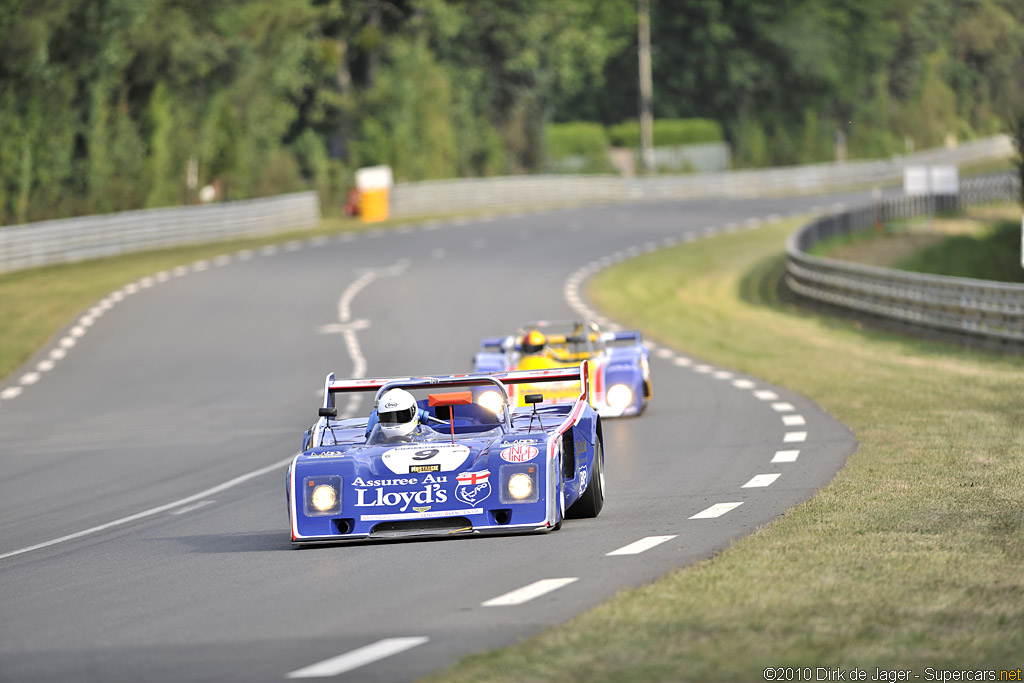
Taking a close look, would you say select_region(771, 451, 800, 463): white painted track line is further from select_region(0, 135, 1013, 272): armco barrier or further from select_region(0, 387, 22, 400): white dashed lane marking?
select_region(0, 135, 1013, 272): armco barrier

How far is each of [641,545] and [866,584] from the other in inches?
84.5

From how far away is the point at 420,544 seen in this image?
36.5 feet

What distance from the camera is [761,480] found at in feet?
44.7

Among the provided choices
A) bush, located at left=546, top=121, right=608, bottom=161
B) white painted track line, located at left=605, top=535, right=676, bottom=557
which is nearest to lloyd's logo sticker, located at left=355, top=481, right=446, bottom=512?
white painted track line, located at left=605, top=535, right=676, bottom=557

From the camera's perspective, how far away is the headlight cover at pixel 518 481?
36.1 feet

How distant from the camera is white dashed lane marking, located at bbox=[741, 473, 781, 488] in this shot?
13.3 meters

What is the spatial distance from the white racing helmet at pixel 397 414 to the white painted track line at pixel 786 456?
13.7 ft

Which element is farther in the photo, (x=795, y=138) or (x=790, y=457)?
(x=795, y=138)

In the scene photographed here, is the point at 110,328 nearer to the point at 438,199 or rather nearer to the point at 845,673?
the point at 845,673

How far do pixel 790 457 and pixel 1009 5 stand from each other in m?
86.5

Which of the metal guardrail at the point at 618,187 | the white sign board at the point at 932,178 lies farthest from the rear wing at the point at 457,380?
the metal guardrail at the point at 618,187

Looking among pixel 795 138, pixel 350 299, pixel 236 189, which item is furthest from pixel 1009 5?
pixel 350 299

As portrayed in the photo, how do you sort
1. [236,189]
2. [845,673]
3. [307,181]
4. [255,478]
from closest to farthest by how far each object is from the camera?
1. [845,673]
2. [255,478]
3. [236,189]
4. [307,181]

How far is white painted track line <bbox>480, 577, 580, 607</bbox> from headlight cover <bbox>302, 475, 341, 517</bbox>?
7.26 ft
